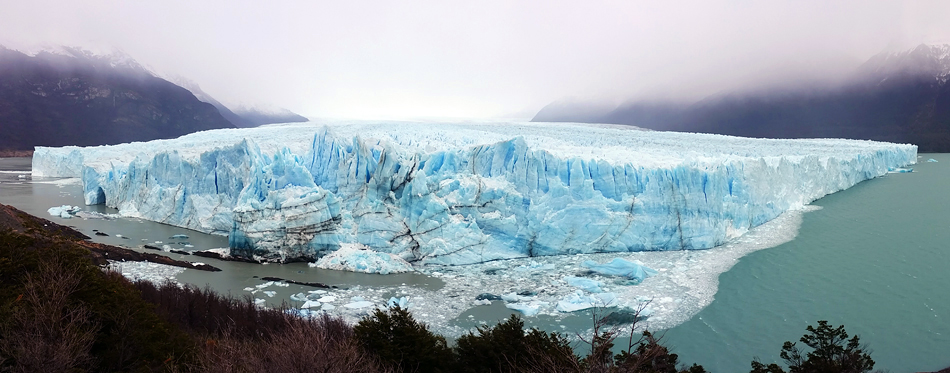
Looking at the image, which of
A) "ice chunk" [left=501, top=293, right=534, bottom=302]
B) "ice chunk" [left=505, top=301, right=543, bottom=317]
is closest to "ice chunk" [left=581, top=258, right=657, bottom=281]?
"ice chunk" [left=501, top=293, right=534, bottom=302]

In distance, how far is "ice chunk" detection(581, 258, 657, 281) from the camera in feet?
38.4

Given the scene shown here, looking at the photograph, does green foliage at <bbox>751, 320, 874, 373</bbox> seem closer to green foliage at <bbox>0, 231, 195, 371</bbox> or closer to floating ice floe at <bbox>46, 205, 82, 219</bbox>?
green foliage at <bbox>0, 231, 195, 371</bbox>

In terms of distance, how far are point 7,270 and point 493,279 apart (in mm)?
8115

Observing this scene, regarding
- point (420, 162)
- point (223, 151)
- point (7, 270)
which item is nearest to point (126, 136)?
point (223, 151)

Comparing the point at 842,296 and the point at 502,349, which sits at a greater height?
the point at 502,349

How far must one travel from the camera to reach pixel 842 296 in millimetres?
10781

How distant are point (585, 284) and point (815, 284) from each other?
4887mm

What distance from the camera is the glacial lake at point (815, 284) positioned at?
28.7ft

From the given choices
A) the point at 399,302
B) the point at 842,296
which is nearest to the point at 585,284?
the point at 399,302

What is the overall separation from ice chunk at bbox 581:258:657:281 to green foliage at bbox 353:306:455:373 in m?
6.03

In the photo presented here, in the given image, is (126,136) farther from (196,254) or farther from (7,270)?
(7,270)

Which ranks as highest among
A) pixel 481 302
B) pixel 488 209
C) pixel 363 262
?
pixel 488 209

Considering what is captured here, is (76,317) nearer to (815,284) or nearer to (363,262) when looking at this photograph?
(363,262)

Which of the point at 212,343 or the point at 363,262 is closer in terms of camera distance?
the point at 212,343
